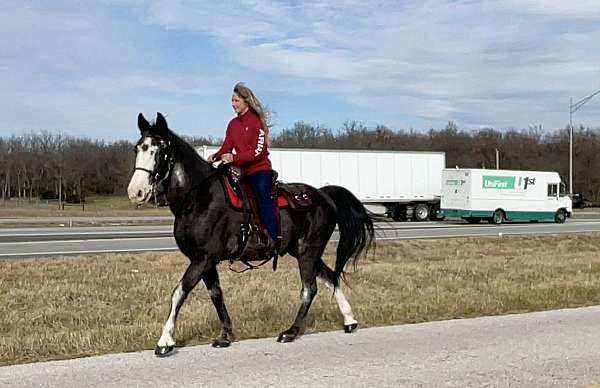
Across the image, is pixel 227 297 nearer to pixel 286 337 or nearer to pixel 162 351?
pixel 286 337

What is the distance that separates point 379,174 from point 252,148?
39084 millimetres

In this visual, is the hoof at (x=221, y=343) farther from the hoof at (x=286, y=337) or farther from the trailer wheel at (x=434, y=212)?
the trailer wheel at (x=434, y=212)

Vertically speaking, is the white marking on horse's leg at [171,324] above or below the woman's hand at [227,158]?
below

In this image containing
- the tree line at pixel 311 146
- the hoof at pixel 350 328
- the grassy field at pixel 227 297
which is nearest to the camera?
the grassy field at pixel 227 297

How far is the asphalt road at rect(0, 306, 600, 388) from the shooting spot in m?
6.29

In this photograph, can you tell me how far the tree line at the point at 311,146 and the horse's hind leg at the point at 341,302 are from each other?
63.2m

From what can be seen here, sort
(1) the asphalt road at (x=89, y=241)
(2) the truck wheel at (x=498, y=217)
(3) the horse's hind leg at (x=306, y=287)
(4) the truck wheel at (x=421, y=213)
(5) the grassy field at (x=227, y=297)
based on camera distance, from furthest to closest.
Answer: (4) the truck wheel at (x=421, y=213) < (2) the truck wheel at (x=498, y=217) < (1) the asphalt road at (x=89, y=241) < (5) the grassy field at (x=227, y=297) < (3) the horse's hind leg at (x=306, y=287)

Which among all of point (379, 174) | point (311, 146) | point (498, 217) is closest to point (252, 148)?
point (498, 217)

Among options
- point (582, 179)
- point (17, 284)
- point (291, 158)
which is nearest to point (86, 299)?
point (17, 284)

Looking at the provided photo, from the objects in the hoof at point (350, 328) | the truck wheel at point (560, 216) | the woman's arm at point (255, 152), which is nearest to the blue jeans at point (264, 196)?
the woman's arm at point (255, 152)

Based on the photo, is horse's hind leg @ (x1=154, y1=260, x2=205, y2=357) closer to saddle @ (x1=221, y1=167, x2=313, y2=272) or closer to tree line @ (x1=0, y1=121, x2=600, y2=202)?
saddle @ (x1=221, y1=167, x2=313, y2=272)

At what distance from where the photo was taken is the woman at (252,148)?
756 centimetres

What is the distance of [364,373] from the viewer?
6605 millimetres

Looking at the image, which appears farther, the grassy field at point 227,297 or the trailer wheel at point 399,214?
the trailer wheel at point 399,214
